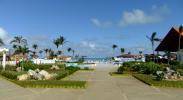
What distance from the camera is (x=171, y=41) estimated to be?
74438 mm

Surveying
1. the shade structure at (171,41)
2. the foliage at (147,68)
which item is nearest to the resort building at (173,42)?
the shade structure at (171,41)

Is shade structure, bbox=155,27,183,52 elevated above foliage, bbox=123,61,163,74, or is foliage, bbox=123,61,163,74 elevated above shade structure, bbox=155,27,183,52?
shade structure, bbox=155,27,183,52

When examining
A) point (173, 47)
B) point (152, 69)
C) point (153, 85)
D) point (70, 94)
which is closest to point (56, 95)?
point (70, 94)

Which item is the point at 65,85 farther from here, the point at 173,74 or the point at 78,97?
the point at 173,74

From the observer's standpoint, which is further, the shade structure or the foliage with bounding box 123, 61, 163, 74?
the shade structure

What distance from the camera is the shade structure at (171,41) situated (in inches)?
2691

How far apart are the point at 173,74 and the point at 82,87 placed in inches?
377

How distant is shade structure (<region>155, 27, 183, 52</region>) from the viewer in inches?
2691

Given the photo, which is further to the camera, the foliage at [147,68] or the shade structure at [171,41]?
the shade structure at [171,41]

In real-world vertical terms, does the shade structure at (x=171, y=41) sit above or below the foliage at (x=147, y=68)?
above

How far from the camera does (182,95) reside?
18750 millimetres

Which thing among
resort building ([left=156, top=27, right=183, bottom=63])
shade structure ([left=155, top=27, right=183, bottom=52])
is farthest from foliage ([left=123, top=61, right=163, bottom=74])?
shade structure ([left=155, top=27, right=183, bottom=52])

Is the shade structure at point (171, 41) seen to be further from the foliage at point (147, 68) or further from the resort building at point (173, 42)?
the foliage at point (147, 68)

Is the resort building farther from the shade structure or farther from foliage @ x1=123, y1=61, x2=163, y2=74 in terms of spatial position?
foliage @ x1=123, y1=61, x2=163, y2=74
